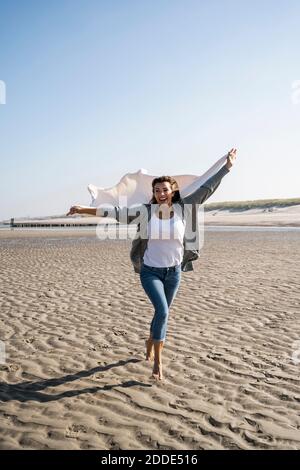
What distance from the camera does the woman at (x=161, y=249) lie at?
509cm

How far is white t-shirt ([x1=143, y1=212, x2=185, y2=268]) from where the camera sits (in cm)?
510

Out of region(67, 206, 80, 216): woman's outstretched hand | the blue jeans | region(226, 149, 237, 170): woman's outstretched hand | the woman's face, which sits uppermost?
region(226, 149, 237, 170): woman's outstretched hand

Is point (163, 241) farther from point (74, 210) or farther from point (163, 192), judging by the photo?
point (74, 210)

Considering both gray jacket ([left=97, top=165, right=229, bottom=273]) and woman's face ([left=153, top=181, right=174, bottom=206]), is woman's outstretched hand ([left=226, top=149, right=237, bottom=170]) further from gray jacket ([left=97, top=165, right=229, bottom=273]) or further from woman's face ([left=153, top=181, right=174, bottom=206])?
woman's face ([left=153, top=181, right=174, bottom=206])

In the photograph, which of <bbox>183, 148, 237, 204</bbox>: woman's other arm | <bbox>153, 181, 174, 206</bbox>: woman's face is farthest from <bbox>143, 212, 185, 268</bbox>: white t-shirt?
<bbox>183, 148, 237, 204</bbox>: woman's other arm

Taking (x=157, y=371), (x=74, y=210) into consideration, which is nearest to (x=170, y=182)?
(x=74, y=210)

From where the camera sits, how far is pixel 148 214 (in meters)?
5.25

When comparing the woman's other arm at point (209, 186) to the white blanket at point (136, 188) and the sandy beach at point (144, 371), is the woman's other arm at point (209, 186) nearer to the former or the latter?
the white blanket at point (136, 188)

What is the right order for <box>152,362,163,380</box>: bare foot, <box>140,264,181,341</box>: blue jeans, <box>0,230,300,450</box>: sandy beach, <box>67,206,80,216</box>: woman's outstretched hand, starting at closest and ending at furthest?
<box>0,230,300,450</box>: sandy beach < <box>140,264,181,341</box>: blue jeans < <box>67,206,80,216</box>: woman's outstretched hand < <box>152,362,163,380</box>: bare foot

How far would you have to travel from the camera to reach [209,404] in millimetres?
4762

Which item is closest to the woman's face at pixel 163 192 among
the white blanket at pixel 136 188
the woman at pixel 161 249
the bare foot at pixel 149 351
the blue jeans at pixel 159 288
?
the woman at pixel 161 249

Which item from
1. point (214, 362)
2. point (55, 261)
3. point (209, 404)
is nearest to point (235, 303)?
point (214, 362)

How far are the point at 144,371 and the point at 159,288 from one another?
1.37m

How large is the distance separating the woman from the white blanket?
286mm
